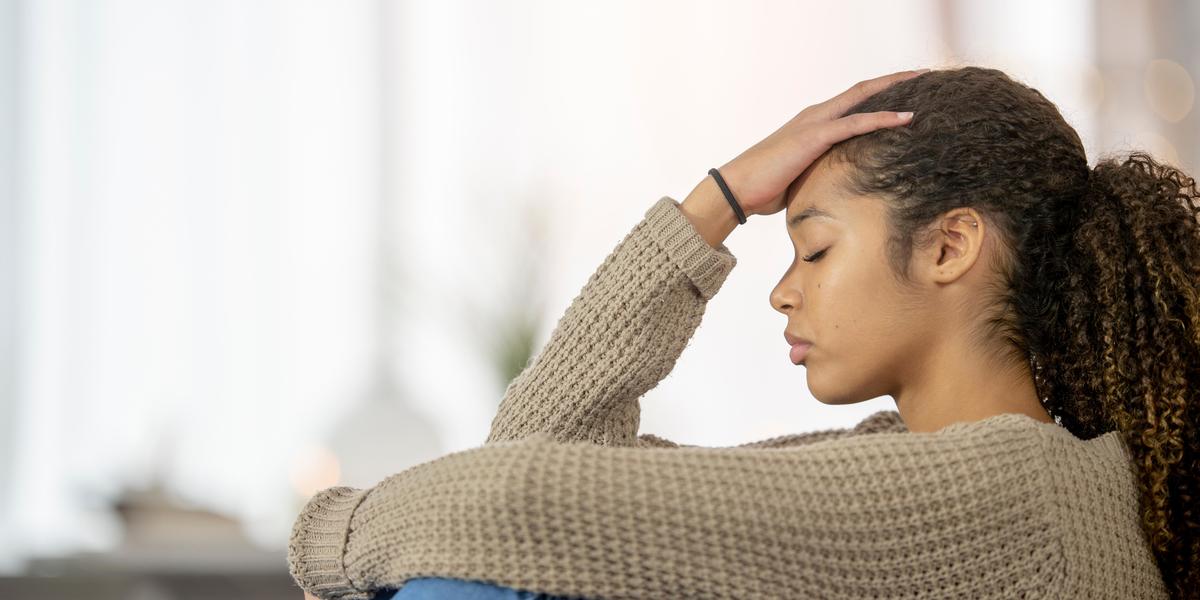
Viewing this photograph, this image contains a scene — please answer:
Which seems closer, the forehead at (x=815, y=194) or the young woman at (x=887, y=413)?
the young woman at (x=887, y=413)

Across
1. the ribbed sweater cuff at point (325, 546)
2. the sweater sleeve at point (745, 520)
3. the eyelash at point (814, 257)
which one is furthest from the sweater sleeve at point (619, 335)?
the sweater sleeve at point (745, 520)

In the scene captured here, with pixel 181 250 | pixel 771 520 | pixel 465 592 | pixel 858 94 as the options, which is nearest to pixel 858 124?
pixel 858 94

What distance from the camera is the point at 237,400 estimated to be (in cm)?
249

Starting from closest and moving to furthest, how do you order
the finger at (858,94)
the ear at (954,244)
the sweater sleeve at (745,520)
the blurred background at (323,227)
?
the sweater sleeve at (745,520)
the ear at (954,244)
the finger at (858,94)
the blurred background at (323,227)

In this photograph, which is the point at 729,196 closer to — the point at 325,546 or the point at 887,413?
the point at 887,413

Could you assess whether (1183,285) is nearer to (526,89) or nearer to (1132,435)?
(1132,435)

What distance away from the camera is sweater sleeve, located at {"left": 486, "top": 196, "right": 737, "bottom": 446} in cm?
Result: 120

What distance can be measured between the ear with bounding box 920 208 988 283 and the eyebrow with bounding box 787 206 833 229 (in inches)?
4.3

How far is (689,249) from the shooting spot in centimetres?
121

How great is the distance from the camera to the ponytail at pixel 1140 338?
40.0 inches

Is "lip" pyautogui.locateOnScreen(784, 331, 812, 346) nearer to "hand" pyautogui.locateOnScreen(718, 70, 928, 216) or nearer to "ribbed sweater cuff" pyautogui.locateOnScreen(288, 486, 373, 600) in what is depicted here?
"hand" pyautogui.locateOnScreen(718, 70, 928, 216)

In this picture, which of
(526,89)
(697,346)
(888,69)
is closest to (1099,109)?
(888,69)

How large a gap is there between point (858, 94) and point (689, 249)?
9.5 inches

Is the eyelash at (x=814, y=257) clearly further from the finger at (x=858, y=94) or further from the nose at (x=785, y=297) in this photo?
the finger at (x=858, y=94)
